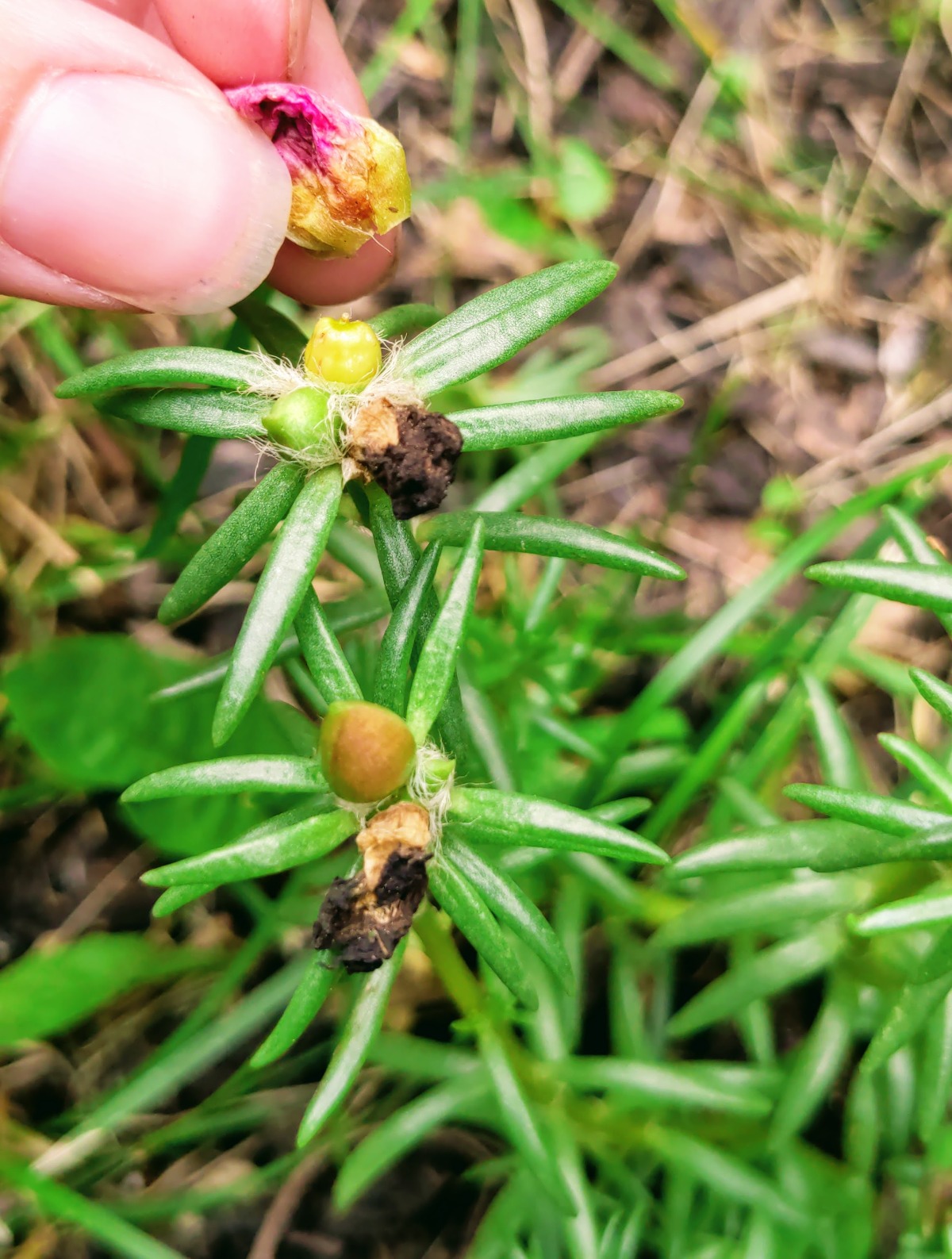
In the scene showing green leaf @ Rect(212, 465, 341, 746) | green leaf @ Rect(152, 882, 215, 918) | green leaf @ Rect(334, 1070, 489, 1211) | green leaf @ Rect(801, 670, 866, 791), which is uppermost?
green leaf @ Rect(212, 465, 341, 746)

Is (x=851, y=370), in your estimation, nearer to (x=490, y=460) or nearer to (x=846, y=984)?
(x=490, y=460)

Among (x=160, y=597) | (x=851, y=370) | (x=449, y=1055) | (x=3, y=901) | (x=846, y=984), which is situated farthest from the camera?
(x=851, y=370)

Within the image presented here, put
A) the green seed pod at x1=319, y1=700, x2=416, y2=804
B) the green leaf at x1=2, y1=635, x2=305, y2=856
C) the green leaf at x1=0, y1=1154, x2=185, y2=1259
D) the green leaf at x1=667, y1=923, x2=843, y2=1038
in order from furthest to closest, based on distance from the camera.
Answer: the green leaf at x1=2, y1=635, x2=305, y2=856
the green leaf at x1=0, y1=1154, x2=185, y2=1259
the green leaf at x1=667, y1=923, x2=843, y2=1038
the green seed pod at x1=319, y1=700, x2=416, y2=804

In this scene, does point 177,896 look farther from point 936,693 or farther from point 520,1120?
point 936,693

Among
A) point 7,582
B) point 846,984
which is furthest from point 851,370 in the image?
point 7,582

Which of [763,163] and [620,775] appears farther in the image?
[763,163]

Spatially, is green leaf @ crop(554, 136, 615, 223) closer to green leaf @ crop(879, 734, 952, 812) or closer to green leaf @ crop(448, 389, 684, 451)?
green leaf @ crop(448, 389, 684, 451)

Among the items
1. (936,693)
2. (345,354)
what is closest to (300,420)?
(345,354)

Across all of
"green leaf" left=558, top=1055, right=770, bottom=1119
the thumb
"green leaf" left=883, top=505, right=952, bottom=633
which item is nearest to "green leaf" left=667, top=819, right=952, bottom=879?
"green leaf" left=883, top=505, right=952, bottom=633
